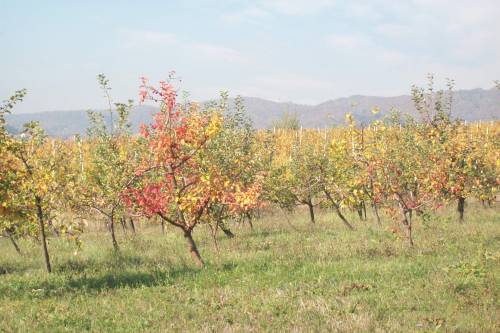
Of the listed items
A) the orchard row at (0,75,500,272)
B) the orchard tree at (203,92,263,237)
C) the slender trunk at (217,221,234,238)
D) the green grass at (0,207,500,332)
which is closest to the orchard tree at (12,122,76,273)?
the orchard row at (0,75,500,272)

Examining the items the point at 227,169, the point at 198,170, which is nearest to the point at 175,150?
the point at 198,170

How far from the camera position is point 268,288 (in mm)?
12625

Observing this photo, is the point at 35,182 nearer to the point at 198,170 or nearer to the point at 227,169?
the point at 198,170

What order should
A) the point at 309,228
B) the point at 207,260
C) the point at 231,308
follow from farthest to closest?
the point at 309,228 < the point at 207,260 < the point at 231,308

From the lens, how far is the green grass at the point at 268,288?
32.6 ft

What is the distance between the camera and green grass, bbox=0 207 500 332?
9.93 meters

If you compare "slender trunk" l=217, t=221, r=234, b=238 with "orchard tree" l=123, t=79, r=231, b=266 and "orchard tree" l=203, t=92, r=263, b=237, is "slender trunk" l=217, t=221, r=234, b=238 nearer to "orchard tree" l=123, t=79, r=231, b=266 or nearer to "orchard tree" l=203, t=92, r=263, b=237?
"orchard tree" l=203, t=92, r=263, b=237

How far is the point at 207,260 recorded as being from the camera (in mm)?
17094

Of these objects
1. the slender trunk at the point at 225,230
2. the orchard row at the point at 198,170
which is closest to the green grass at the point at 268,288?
the orchard row at the point at 198,170

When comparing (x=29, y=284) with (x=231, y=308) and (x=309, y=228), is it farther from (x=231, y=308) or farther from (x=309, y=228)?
(x=309, y=228)

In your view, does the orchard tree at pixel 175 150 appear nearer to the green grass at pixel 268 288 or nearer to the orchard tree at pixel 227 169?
the orchard tree at pixel 227 169

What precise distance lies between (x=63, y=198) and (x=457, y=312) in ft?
36.9

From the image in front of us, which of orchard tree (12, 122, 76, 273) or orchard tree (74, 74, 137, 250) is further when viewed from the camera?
orchard tree (74, 74, 137, 250)

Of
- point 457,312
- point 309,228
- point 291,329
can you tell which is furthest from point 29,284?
point 309,228
